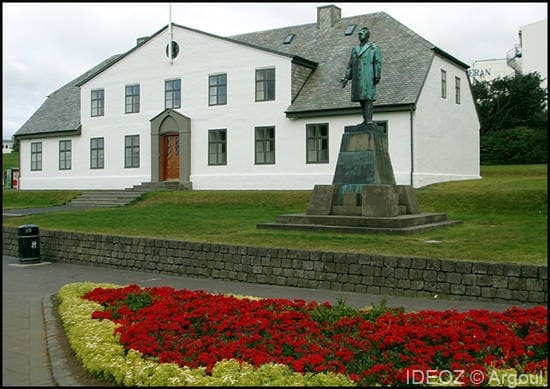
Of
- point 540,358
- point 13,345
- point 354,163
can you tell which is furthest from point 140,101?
point 540,358

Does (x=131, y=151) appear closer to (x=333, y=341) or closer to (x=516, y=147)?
(x=516, y=147)

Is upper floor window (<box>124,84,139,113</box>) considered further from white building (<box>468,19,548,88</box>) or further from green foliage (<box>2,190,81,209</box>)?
white building (<box>468,19,548,88</box>)

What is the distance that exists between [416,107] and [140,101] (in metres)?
15.7

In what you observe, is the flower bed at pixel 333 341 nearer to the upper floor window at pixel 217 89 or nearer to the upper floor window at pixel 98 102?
the upper floor window at pixel 217 89

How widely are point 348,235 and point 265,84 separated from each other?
17293mm

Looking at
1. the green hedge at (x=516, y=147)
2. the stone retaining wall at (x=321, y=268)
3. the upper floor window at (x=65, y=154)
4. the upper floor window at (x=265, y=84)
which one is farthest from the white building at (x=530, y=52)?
the stone retaining wall at (x=321, y=268)

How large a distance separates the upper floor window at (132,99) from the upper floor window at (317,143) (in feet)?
36.0

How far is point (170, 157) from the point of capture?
1314 inches

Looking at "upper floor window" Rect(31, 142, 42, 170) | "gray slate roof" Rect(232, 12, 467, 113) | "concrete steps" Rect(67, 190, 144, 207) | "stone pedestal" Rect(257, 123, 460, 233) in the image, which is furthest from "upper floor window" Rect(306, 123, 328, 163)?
"upper floor window" Rect(31, 142, 42, 170)

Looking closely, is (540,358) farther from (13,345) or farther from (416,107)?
(416,107)

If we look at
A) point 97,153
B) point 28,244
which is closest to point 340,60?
point 97,153

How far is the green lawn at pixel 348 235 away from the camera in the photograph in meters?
12.3

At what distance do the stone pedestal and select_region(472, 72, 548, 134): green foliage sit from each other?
35864 mm

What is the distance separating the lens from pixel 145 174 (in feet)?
111
